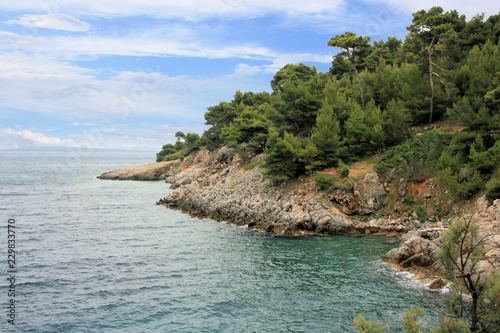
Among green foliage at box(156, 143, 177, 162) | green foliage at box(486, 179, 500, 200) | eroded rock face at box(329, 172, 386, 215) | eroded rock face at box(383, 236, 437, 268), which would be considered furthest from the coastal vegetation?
green foliage at box(156, 143, 177, 162)

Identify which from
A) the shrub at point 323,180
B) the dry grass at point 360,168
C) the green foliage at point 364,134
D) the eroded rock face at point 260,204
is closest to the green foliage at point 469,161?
the dry grass at point 360,168

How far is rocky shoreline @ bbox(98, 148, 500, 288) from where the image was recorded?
1103 inches

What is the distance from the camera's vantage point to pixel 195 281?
26906mm

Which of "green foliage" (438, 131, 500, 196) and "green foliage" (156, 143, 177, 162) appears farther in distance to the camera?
"green foliage" (156, 143, 177, 162)

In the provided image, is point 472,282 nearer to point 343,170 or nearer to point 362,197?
point 362,197

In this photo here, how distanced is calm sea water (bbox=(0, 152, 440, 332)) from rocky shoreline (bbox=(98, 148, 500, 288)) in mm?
1792

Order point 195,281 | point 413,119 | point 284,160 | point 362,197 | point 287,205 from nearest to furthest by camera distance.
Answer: point 195,281 < point 362,197 < point 287,205 < point 284,160 < point 413,119

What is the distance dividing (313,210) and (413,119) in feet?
63.6

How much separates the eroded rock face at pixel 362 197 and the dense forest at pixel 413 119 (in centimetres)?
208

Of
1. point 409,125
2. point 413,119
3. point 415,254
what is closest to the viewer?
point 415,254

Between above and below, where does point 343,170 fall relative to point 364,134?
below

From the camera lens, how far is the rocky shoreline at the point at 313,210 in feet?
91.9

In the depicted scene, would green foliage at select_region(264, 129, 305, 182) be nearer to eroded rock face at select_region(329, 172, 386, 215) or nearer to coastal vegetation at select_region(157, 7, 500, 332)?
coastal vegetation at select_region(157, 7, 500, 332)

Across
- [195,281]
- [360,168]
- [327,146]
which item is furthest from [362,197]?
[195,281]
